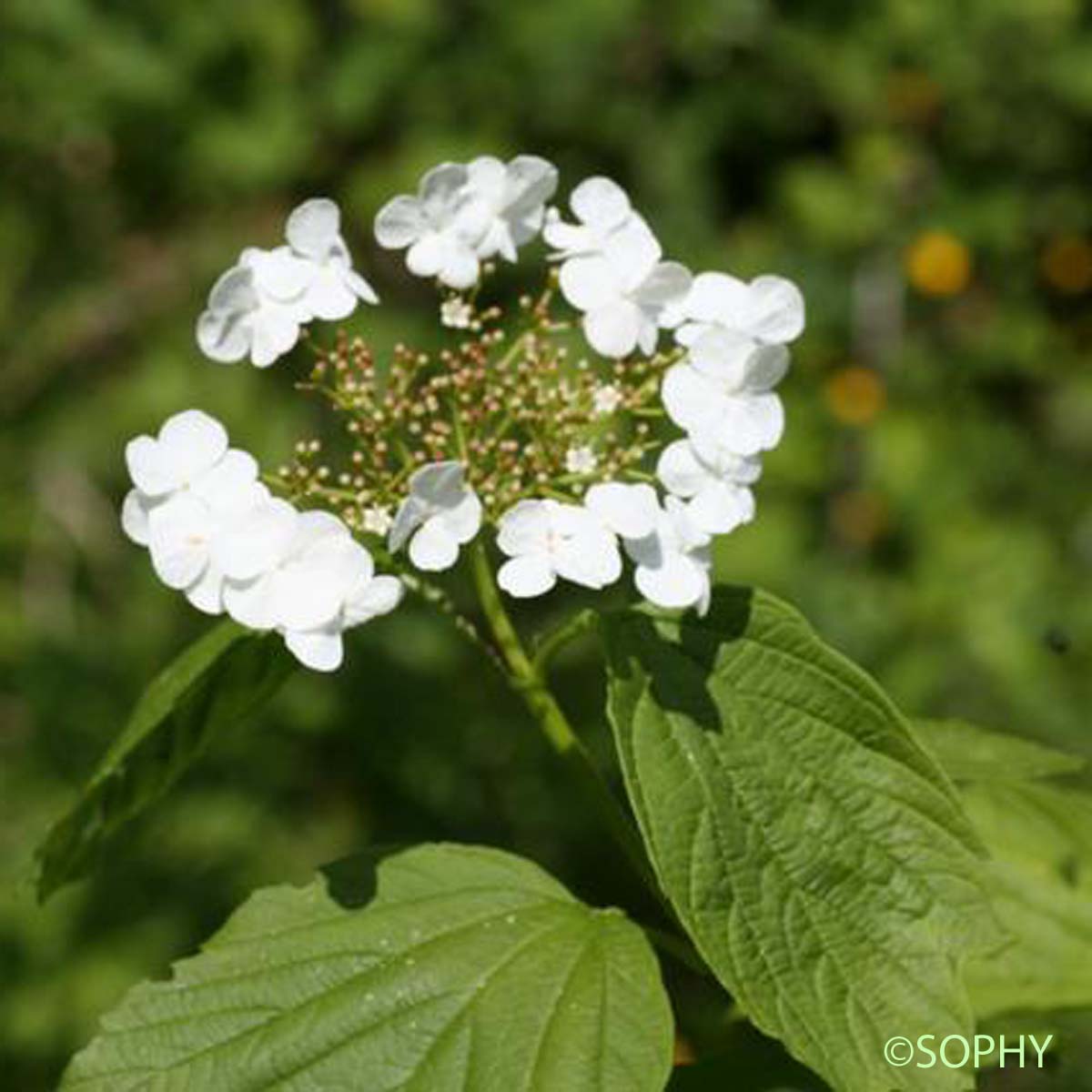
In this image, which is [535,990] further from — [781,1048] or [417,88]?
[417,88]

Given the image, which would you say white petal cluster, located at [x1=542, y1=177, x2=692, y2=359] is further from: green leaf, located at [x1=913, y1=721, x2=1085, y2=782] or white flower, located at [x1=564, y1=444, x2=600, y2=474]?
green leaf, located at [x1=913, y1=721, x2=1085, y2=782]

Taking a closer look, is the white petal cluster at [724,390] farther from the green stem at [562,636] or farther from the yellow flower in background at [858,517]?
the yellow flower in background at [858,517]

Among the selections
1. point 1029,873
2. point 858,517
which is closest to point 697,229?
point 858,517

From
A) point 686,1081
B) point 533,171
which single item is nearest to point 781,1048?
point 686,1081

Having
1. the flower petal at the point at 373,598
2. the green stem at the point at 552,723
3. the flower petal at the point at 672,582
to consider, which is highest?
the flower petal at the point at 373,598

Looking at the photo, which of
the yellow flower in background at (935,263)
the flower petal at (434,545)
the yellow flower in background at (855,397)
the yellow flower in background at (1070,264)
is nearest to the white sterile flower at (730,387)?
the flower petal at (434,545)

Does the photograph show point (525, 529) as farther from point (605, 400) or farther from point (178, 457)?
point (178, 457)

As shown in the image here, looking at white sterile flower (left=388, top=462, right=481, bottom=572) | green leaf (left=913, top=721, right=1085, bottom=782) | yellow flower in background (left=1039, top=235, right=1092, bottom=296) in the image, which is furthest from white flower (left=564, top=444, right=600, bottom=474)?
yellow flower in background (left=1039, top=235, right=1092, bottom=296)
